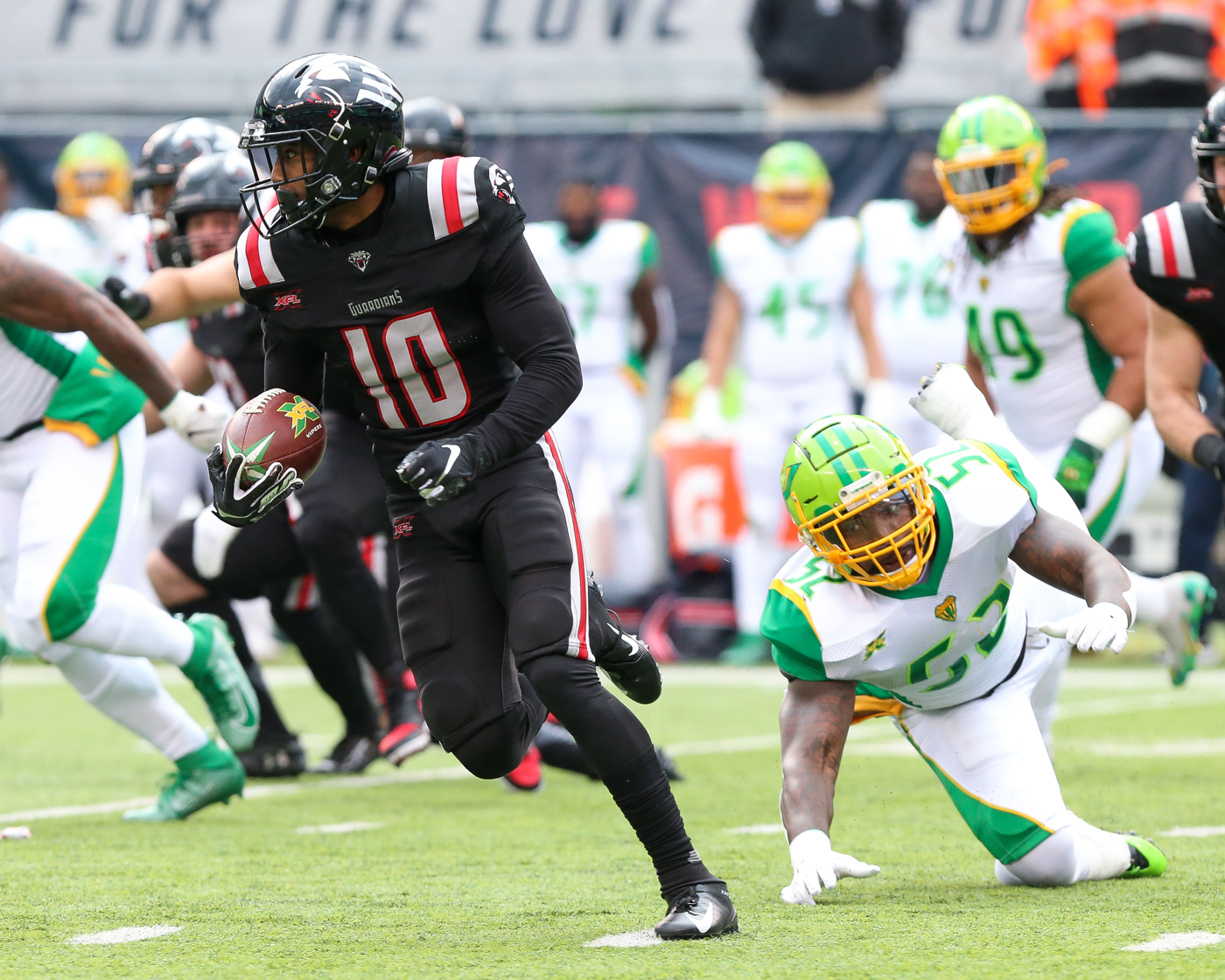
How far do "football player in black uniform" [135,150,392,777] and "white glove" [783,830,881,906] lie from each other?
2425 millimetres

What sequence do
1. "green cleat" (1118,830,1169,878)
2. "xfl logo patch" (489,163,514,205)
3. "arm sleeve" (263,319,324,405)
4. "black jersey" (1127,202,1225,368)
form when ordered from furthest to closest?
"black jersey" (1127,202,1225,368) < "green cleat" (1118,830,1169,878) < "arm sleeve" (263,319,324,405) < "xfl logo patch" (489,163,514,205)

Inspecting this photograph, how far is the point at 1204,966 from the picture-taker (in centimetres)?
293

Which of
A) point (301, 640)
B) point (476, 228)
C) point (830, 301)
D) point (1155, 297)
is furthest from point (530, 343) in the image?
point (830, 301)

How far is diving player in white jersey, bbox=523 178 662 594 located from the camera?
30.3 feet

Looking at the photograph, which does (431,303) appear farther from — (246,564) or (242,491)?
(246,564)

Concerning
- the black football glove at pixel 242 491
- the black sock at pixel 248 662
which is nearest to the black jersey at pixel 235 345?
the black sock at pixel 248 662

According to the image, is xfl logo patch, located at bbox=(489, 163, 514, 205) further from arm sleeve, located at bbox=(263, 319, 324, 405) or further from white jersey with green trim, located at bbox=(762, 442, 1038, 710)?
white jersey with green trim, located at bbox=(762, 442, 1038, 710)

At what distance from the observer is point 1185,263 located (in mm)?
4961

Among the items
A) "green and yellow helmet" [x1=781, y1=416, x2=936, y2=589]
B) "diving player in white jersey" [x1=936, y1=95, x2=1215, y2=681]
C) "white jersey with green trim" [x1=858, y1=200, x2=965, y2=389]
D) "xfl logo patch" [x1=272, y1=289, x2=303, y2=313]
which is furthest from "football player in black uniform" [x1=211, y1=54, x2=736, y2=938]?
"white jersey with green trim" [x1=858, y1=200, x2=965, y2=389]

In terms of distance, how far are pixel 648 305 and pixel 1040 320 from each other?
3.61 meters

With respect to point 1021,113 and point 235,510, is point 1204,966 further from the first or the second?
point 1021,113

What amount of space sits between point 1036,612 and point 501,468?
4.95 ft

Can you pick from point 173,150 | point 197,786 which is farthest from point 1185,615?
point 173,150

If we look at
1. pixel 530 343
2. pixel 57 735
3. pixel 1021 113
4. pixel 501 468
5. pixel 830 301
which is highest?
pixel 1021 113
